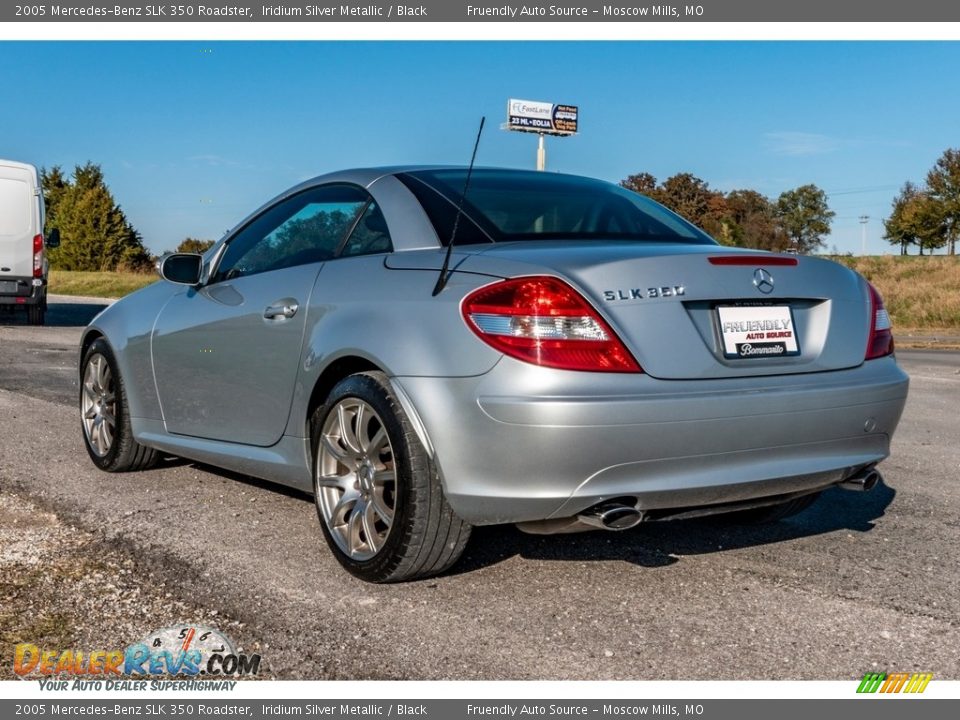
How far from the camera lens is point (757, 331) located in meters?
3.57

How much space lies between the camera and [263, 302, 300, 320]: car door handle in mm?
4254

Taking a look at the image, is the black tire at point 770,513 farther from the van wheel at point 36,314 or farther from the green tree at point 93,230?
the green tree at point 93,230

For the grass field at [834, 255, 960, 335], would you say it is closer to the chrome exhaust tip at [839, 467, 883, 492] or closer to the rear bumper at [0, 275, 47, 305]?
the rear bumper at [0, 275, 47, 305]

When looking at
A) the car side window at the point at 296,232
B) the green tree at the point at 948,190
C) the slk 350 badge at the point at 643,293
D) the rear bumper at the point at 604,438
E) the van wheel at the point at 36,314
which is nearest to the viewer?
the rear bumper at the point at 604,438

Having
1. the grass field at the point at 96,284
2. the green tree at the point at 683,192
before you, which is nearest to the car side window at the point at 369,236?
the grass field at the point at 96,284

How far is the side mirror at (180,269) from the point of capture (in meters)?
5.08

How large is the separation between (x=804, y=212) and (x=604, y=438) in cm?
10957

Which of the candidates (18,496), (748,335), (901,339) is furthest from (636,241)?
(901,339)

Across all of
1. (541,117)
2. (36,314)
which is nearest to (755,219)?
(541,117)

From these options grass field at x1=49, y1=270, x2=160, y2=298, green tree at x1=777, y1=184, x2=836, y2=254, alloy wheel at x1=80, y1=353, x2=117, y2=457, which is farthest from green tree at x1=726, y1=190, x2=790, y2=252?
alloy wheel at x1=80, y1=353, x2=117, y2=457

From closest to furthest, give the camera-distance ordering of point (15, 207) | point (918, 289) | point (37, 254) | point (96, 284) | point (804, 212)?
1. point (15, 207)
2. point (37, 254)
3. point (96, 284)
4. point (918, 289)
5. point (804, 212)

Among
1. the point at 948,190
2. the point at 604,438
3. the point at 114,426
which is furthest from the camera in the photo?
Answer: the point at 948,190

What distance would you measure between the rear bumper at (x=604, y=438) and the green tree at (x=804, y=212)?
106m

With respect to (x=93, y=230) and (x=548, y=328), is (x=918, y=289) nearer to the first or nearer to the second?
(x=548, y=328)
